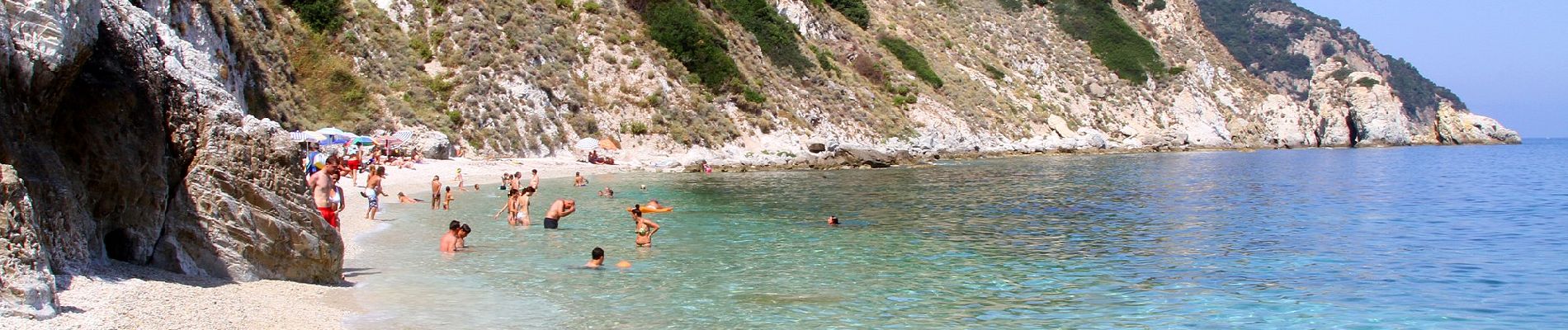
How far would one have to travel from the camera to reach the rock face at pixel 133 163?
286 inches

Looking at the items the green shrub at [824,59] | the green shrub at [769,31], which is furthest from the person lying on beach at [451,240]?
the green shrub at [824,59]

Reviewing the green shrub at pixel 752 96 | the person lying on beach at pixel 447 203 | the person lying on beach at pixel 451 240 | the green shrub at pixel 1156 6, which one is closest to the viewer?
the person lying on beach at pixel 451 240

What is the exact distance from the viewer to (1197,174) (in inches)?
1657

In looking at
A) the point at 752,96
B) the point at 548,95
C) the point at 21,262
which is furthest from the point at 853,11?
the point at 21,262

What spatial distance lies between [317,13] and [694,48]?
56.1 feet

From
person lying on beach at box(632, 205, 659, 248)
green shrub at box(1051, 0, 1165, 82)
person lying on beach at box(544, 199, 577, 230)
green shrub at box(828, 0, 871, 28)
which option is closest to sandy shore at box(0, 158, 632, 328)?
person lying on beach at box(632, 205, 659, 248)

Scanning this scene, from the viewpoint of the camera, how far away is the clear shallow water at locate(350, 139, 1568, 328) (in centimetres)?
1092

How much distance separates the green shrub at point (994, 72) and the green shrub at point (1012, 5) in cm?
1294

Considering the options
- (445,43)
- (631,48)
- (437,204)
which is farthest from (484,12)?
(437,204)

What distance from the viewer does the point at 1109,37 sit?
8781 cm

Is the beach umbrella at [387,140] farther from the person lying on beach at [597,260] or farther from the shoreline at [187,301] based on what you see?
the person lying on beach at [597,260]

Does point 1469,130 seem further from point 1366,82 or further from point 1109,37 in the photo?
point 1109,37

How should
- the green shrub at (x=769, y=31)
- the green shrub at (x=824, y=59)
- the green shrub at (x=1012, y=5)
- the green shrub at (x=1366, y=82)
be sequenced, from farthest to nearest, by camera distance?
the green shrub at (x=1366, y=82) < the green shrub at (x=1012, y=5) < the green shrub at (x=824, y=59) < the green shrub at (x=769, y=31)

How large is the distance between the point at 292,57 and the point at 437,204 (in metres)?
18.7
